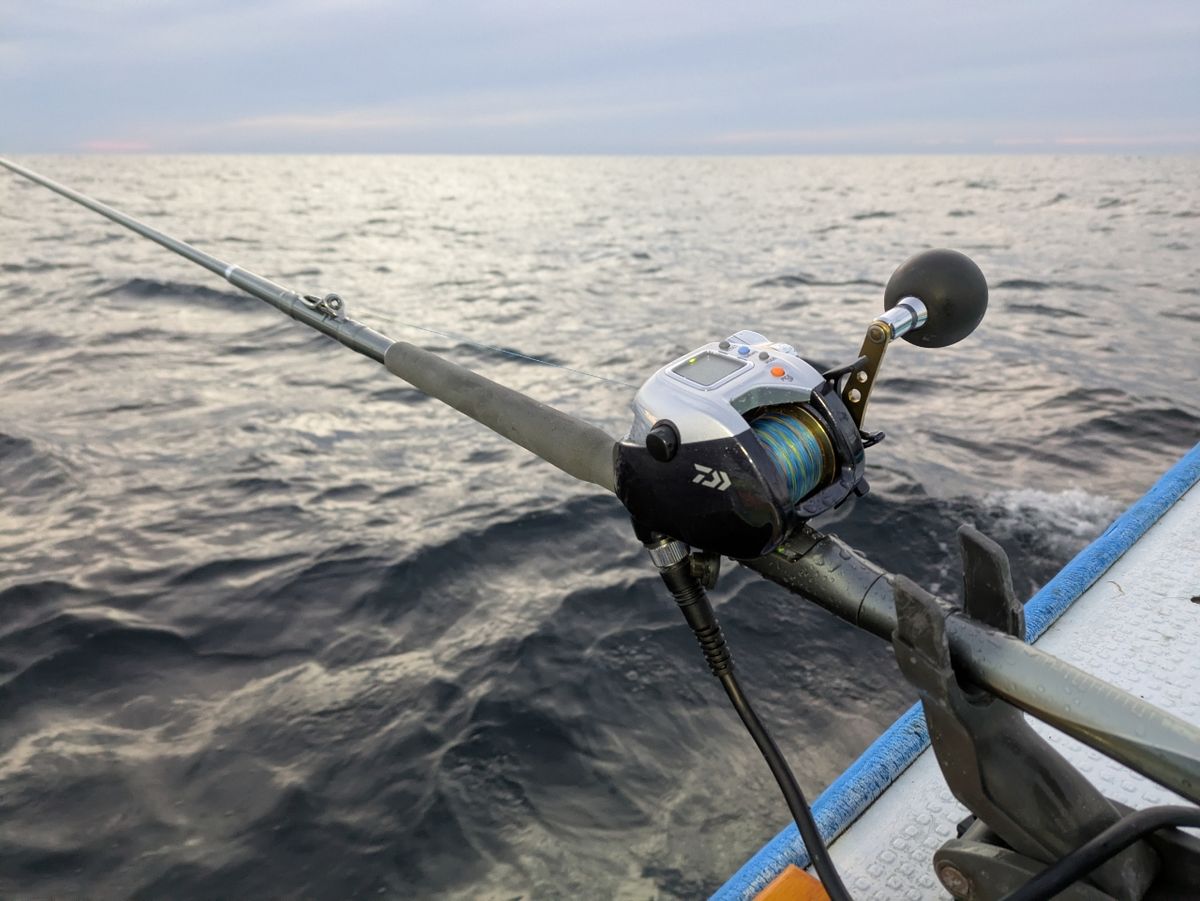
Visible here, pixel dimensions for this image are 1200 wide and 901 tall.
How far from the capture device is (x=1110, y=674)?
2131mm

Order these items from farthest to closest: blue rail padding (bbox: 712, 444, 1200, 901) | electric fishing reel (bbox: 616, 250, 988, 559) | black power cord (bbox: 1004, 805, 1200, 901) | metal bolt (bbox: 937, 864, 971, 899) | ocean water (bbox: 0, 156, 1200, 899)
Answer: ocean water (bbox: 0, 156, 1200, 899) < blue rail padding (bbox: 712, 444, 1200, 901) < metal bolt (bbox: 937, 864, 971, 899) < electric fishing reel (bbox: 616, 250, 988, 559) < black power cord (bbox: 1004, 805, 1200, 901)

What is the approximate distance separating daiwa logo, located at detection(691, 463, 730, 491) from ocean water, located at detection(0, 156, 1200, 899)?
153 centimetres

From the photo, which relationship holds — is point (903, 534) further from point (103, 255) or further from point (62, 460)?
point (103, 255)

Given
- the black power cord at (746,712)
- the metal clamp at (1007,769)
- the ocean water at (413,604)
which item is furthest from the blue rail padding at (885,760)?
the ocean water at (413,604)

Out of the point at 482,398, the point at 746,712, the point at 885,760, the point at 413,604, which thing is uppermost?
the point at 482,398

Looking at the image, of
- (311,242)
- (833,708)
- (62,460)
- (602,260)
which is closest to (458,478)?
(62,460)

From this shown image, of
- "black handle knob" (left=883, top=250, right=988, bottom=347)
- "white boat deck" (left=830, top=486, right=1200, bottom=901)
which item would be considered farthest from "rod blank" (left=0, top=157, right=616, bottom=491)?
"white boat deck" (left=830, top=486, right=1200, bottom=901)

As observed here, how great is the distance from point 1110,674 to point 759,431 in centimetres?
150

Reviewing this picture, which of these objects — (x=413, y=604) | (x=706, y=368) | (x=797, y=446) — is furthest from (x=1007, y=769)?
(x=413, y=604)

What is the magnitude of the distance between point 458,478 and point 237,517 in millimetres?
1291

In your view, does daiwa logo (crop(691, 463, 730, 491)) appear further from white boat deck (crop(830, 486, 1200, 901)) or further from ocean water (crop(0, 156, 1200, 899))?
ocean water (crop(0, 156, 1200, 899))

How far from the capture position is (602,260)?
17.6m

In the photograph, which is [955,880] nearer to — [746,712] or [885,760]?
[746,712]

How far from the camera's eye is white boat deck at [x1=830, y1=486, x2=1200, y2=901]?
166cm
